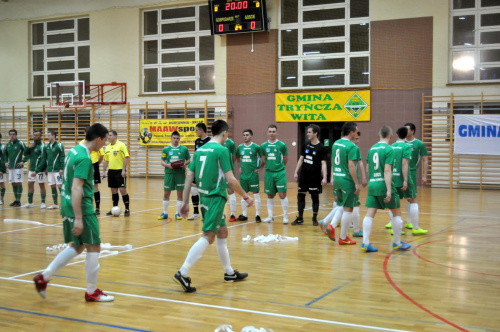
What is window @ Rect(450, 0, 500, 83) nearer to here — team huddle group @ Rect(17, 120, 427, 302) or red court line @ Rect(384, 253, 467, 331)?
team huddle group @ Rect(17, 120, 427, 302)

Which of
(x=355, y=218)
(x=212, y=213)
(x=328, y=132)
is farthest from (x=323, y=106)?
(x=212, y=213)

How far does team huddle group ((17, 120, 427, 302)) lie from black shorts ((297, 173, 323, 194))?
0.06 feet

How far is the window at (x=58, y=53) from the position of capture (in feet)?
82.8

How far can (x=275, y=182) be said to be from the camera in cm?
1042

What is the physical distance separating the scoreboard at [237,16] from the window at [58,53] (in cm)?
750

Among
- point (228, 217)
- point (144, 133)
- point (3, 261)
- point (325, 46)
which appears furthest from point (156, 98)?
point (3, 261)

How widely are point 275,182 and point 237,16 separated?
12241mm

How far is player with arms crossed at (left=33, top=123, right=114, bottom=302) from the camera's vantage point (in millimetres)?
4977

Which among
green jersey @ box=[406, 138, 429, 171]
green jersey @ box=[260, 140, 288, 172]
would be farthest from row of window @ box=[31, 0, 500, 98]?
green jersey @ box=[260, 140, 288, 172]

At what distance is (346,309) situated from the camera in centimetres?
485

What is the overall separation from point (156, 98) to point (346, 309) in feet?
65.3

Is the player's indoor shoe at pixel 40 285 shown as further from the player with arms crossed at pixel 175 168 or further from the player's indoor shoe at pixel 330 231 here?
the player with arms crossed at pixel 175 168

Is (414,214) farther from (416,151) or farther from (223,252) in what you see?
(223,252)

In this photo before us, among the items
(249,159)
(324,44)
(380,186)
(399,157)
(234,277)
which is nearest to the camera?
(234,277)
